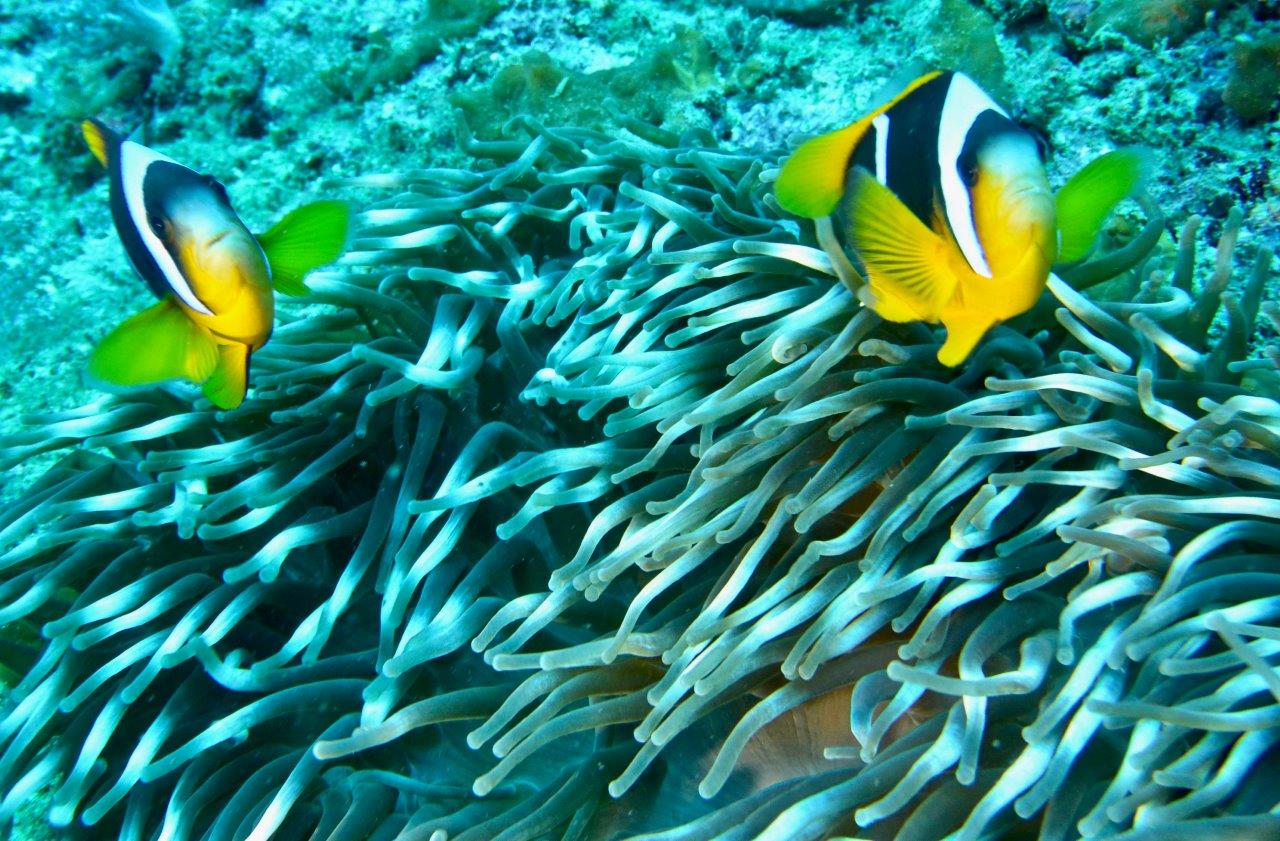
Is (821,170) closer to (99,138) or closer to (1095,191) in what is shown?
(1095,191)

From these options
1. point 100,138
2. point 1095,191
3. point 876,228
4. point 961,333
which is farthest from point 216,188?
point 1095,191

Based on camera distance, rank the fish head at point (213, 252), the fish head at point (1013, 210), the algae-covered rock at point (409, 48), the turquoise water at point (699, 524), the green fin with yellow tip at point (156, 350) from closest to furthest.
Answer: the fish head at point (1013, 210) → the turquoise water at point (699, 524) → the fish head at point (213, 252) → the green fin with yellow tip at point (156, 350) → the algae-covered rock at point (409, 48)

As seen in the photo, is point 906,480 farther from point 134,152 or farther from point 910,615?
point 134,152

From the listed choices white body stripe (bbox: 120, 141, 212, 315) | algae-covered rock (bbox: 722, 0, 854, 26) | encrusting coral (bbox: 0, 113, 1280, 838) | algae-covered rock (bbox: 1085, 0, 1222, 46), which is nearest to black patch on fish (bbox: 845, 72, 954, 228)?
encrusting coral (bbox: 0, 113, 1280, 838)

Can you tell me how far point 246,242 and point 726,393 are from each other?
810mm

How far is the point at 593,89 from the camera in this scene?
2.58m

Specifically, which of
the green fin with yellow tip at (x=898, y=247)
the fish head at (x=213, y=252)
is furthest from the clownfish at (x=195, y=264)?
the green fin with yellow tip at (x=898, y=247)

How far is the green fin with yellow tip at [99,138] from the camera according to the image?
1.43 meters

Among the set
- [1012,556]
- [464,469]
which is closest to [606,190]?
[464,469]

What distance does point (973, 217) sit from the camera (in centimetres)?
102

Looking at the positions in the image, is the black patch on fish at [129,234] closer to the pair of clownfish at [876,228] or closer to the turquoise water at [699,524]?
the pair of clownfish at [876,228]

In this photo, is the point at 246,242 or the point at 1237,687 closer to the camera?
the point at 1237,687

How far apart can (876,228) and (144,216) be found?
1112 mm

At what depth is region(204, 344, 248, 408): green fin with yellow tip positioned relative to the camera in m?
1.52
